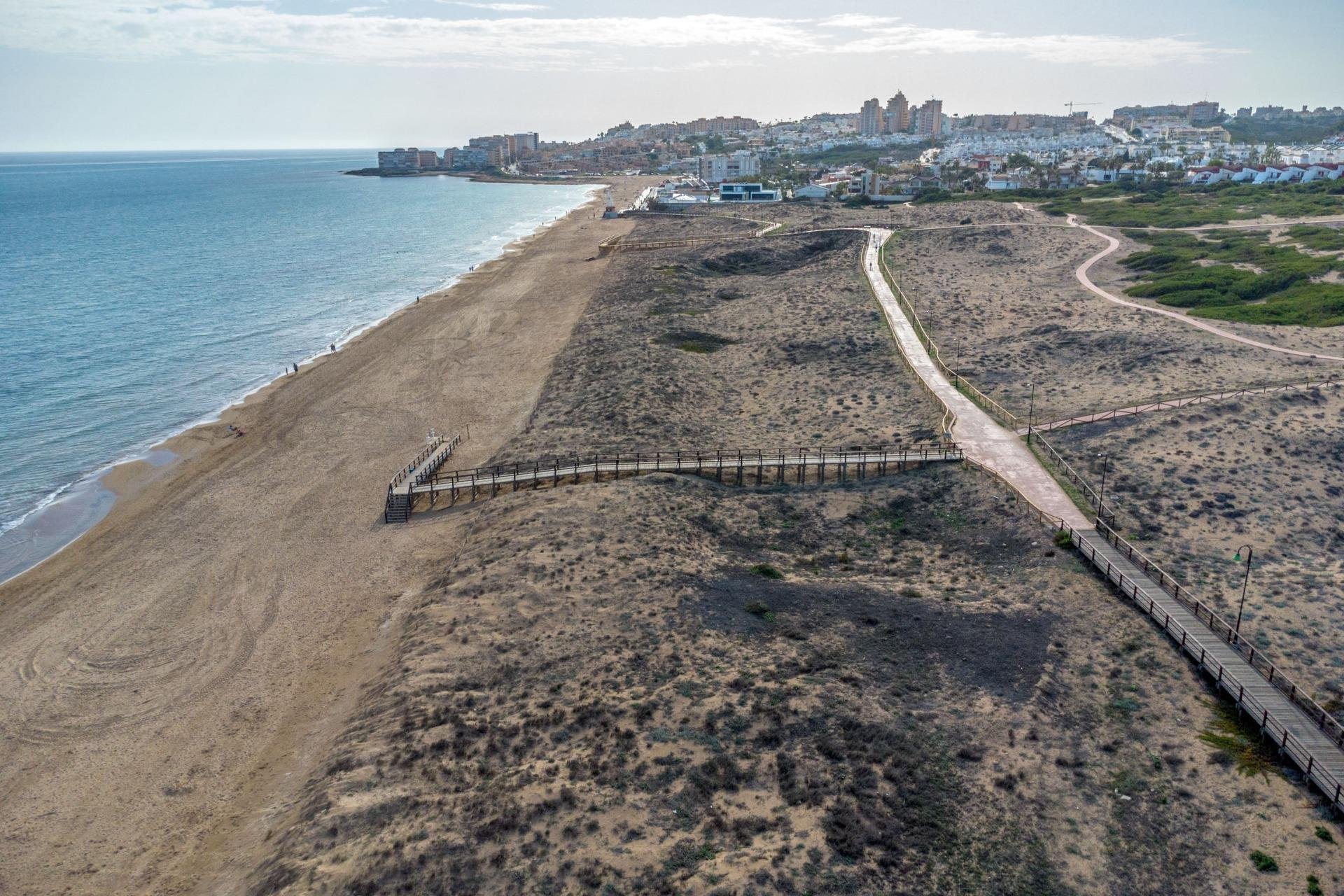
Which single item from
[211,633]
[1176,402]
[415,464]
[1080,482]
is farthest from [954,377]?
[211,633]

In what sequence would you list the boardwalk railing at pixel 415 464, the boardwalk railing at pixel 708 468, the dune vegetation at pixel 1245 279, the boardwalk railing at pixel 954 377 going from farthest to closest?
the dune vegetation at pixel 1245 279
the boardwalk railing at pixel 954 377
the boardwalk railing at pixel 415 464
the boardwalk railing at pixel 708 468

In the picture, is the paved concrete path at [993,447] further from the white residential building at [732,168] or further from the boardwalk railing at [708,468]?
the white residential building at [732,168]

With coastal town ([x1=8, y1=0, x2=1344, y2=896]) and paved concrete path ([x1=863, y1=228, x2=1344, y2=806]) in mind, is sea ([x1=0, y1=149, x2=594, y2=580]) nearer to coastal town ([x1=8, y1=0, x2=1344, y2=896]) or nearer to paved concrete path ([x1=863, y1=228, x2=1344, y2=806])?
coastal town ([x1=8, y1=0, x2=1344, y2=896])

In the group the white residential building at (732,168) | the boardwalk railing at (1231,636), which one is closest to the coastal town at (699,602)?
the boardwalk railing at (1231,636)

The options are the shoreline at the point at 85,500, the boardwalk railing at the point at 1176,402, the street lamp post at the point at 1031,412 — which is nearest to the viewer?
the shoreline at the point at 85,500

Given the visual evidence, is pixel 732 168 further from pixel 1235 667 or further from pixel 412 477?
pixel 1235 667

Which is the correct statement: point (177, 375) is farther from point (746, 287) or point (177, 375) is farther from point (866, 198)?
point (866, 198)
